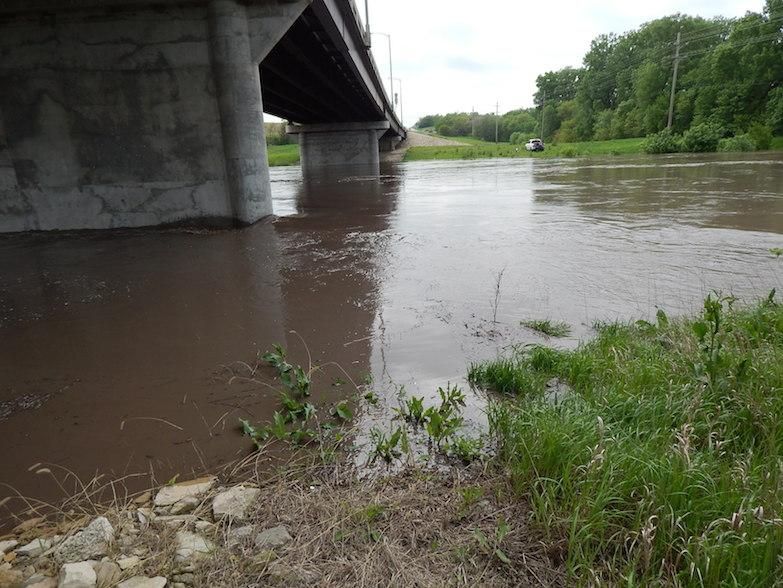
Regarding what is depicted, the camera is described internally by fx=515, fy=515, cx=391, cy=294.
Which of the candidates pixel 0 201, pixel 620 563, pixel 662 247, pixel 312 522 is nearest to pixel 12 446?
pixel 312 522

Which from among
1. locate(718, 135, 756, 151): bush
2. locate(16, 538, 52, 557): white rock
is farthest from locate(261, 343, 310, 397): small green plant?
locate(718, 135, 756, 151): bush

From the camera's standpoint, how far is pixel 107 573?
2004 millimetres

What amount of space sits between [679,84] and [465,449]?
79.4 meters

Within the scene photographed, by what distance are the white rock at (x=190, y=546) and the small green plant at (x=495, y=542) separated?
110 centimetres

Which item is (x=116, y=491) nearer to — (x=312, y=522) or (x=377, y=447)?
(x=312, y=522)

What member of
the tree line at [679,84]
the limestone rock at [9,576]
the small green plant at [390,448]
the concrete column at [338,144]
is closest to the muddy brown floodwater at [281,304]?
the small green plant at [390,448]

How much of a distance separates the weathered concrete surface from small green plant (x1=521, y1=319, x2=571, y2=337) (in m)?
7.18

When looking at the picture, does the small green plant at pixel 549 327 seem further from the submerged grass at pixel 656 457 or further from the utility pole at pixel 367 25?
the utility pole at pixel 367 25

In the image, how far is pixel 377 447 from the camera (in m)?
2.87

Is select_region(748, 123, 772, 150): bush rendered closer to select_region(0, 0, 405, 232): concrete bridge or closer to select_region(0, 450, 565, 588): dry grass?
select_region(0, 0, 405, 232): concrete bridge

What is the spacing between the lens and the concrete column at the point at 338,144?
41.3 meters

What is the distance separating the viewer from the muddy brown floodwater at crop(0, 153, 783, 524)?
11.0ft

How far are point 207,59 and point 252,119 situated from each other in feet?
4.33

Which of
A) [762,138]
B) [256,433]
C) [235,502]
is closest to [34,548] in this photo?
[235,502]
